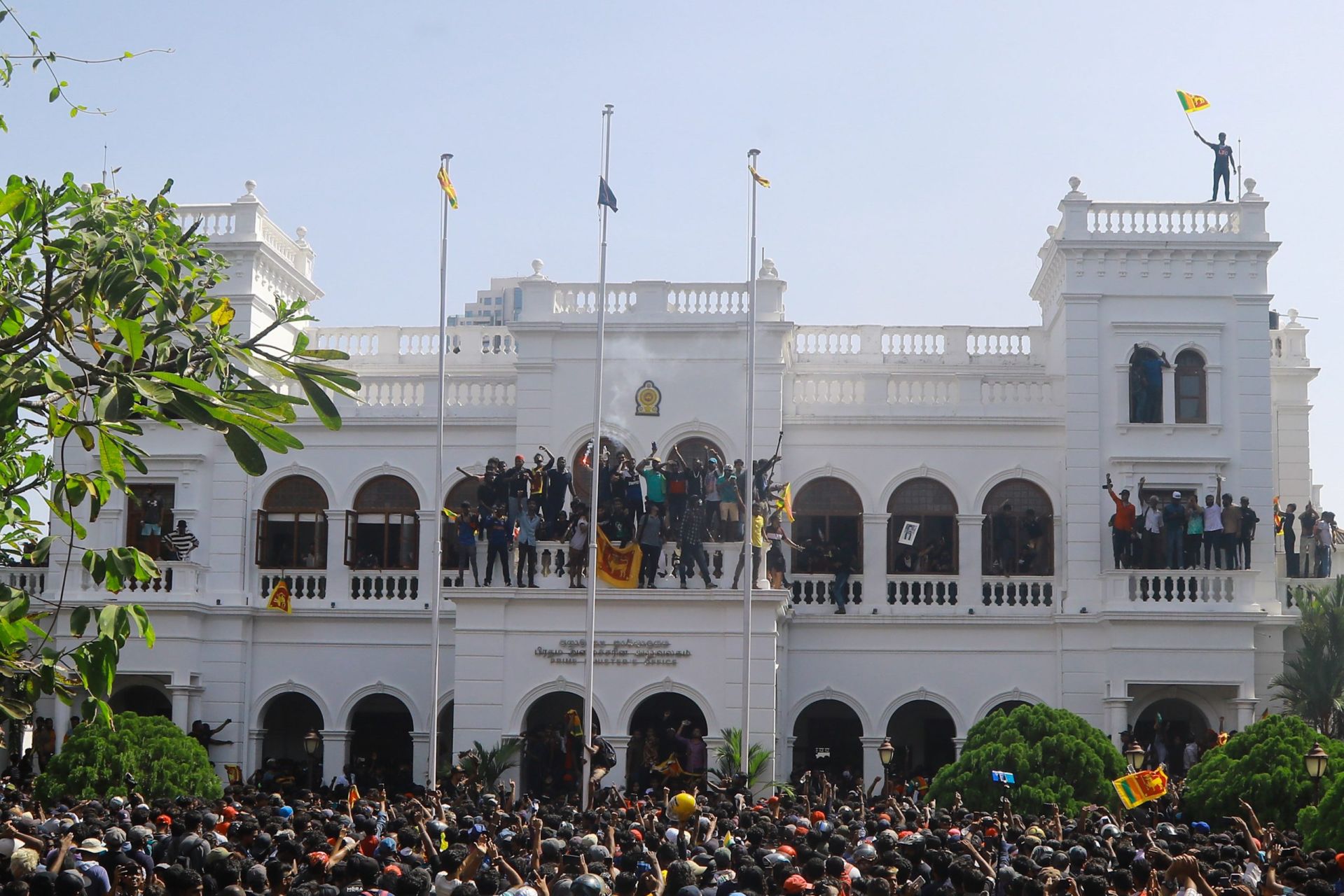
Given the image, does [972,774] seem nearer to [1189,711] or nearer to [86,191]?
[1189,711]

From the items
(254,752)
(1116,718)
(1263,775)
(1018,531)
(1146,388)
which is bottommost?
(254,752)

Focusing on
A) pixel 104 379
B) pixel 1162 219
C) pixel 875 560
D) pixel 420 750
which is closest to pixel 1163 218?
pixel 1162 219

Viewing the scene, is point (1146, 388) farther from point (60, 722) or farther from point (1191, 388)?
point (60, 722)

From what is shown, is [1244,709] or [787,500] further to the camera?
[787,500]

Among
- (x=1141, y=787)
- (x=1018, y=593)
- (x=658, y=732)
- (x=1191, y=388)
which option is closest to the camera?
(x=1141, y=787)

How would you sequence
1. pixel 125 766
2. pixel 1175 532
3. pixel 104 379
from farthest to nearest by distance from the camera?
pixel 1175 532 < pixel 125 766 < pixel 104 379

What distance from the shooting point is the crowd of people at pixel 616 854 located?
9555 millimetres

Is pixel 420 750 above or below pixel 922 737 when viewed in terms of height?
below

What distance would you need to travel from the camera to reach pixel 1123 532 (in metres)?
28.2

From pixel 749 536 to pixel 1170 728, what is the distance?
29.3ft

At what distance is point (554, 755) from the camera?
1069 inches

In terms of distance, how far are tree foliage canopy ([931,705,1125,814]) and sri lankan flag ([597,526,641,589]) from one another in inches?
283

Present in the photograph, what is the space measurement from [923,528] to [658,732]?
6.35 metres

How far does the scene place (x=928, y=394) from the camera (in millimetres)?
30422
